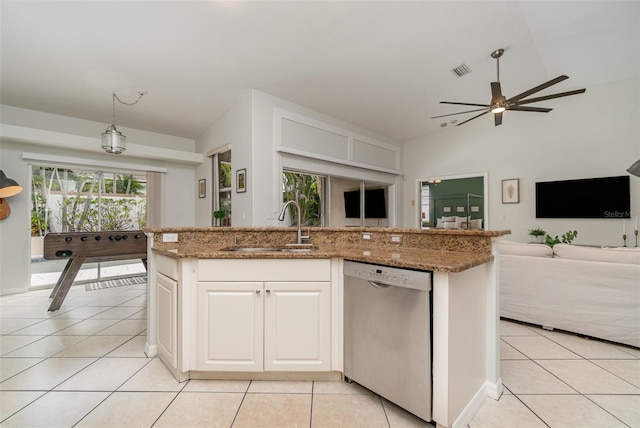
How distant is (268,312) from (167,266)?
2.64 feet

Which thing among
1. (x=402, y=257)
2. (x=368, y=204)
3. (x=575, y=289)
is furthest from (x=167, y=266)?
(x=368, y=204)

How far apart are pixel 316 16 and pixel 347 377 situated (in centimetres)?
306

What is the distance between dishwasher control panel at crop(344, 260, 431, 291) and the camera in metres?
1.38

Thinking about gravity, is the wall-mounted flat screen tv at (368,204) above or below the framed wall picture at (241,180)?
below

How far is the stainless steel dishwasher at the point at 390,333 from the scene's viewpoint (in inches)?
55.0

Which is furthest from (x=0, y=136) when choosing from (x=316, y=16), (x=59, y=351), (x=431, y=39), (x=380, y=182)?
(x=380, y=182)

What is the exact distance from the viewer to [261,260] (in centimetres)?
176

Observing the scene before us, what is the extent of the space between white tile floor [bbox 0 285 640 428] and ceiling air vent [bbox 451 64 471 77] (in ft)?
10.8

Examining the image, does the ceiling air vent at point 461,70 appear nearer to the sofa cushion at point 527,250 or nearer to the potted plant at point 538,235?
the sofa cushion at point 527,250

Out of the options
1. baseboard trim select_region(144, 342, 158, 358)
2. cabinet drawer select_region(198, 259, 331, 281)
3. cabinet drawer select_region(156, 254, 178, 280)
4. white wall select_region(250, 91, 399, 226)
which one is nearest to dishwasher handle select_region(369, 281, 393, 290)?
cabinet drawer select_region(198, 259, 331, 281)

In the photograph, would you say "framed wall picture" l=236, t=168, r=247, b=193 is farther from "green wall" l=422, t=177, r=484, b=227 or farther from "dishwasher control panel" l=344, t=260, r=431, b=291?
"green wall" l=422, t=177, r=484, b=227

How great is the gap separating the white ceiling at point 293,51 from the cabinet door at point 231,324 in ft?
7.99

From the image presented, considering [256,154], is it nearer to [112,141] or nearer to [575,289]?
[112,141]

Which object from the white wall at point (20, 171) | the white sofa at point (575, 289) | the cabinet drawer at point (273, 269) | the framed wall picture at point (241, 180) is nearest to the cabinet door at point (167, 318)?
the cabinet drawer at point (273, 269)
